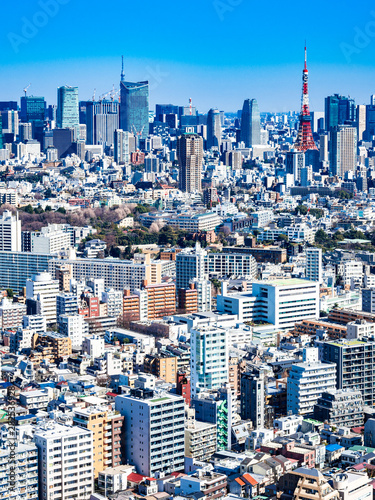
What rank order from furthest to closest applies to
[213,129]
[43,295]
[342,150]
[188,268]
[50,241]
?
[213,129] → [342,150] → [50,241] → [188,268] → [43,295]

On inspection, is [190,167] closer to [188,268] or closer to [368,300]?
[188,268]

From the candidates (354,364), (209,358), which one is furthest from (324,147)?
(209,358)

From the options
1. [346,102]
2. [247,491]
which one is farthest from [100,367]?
[346,102]

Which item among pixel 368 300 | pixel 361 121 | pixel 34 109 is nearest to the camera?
pixel 368 300

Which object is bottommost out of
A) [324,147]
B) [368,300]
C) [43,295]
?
[368,300]

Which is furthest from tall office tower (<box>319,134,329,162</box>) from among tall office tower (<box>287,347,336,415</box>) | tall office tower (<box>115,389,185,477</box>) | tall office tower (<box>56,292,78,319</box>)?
tall office tower (<box>115,389,185,477</box>)

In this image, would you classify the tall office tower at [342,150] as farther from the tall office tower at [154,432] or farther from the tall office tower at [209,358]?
the tall office tower at [154,432]

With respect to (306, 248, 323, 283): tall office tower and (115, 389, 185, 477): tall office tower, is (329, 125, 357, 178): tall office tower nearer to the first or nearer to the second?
(306, 248, 323, 283): tall office tower
